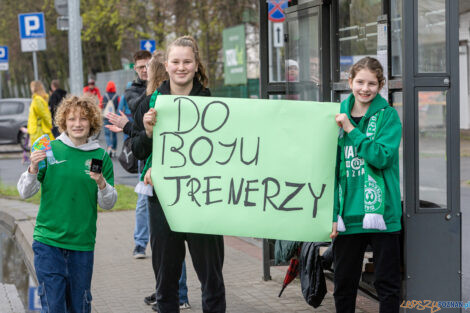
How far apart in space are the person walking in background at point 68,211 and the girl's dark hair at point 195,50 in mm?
727

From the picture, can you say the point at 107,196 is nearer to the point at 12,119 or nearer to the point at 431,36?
the point at 431,36

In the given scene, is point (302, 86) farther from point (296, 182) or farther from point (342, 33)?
point (296, 182)

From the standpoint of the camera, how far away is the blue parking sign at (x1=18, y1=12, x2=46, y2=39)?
57.6ft

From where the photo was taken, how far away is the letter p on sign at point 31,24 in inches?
691

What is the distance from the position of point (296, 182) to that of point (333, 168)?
8.8 inches

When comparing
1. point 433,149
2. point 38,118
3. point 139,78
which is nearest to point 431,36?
point 433,149

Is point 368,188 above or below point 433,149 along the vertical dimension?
below

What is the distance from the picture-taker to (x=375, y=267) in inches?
176

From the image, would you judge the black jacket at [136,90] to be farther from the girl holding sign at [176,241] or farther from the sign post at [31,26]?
the sign post at [31,26]

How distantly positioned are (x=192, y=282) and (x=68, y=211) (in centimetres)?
228

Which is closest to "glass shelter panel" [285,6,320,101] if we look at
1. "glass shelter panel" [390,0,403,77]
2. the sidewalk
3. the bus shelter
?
"glass shelter panel" [390,0,403,77]

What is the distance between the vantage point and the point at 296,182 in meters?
4.32

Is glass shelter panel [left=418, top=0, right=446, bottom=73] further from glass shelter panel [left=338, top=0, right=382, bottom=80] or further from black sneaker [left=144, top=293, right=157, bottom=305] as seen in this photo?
black sneaker [left=144, top=293, right=157, bottom=305]

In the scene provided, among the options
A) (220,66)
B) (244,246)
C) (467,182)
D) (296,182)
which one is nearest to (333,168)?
(296,182)
